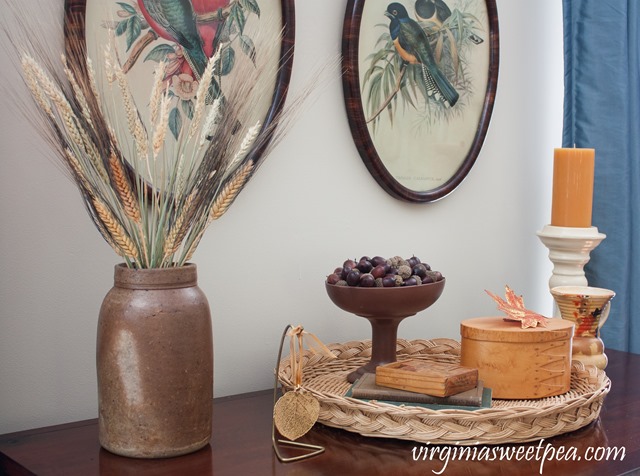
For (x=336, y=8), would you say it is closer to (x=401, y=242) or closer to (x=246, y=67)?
(x=246, y=67)

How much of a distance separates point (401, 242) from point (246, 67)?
0.46 m

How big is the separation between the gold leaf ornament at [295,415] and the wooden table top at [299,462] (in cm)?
3

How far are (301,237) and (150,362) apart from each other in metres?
0.49

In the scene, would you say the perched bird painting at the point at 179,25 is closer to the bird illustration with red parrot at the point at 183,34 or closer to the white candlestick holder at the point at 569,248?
the bird illustration with red parrot at the point at 183,34

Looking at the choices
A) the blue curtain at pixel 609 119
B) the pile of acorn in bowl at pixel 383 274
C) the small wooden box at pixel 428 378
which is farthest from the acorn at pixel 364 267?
the blue curtain at pixel 609 119

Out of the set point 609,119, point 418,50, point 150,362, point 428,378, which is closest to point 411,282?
point 428,378

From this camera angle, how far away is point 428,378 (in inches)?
38.4

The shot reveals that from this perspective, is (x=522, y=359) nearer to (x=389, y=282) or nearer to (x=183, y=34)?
(x=389, y=282)

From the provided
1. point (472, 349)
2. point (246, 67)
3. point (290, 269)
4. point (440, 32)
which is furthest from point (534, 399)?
point (440, 32)

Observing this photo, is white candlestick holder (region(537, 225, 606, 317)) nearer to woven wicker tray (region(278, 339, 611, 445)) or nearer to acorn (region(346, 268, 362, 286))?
woven wicker tray (region(278, 339, 611, 445))

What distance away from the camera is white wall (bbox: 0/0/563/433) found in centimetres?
101

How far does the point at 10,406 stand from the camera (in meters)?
1.01

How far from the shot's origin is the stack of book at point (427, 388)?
966 mm

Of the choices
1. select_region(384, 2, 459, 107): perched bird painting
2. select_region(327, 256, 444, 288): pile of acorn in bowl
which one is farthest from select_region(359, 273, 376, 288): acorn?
select_region(384, 2, 459, 107): perched bird painting
